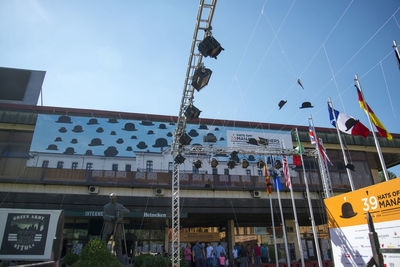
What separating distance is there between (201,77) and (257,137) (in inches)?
597

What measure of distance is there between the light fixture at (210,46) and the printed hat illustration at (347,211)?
19.0ft

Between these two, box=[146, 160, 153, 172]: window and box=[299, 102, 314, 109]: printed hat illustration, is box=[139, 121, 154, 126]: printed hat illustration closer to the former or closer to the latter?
box=[146, 160, 153, 172]: window

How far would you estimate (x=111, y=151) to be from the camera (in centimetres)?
2173

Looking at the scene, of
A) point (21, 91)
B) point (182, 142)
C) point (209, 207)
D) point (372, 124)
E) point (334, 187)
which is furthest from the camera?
point (21, 91)

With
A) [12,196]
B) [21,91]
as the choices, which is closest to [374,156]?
[12,196]

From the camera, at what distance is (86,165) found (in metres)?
20.8

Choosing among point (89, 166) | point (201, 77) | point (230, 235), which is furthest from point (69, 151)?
point (201, 77)

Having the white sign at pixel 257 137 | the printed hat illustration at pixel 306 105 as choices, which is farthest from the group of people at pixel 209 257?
the white sign at pixel 257 137

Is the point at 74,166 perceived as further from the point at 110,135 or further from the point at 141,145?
the point at 141,145

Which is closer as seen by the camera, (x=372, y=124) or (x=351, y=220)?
(x=351, y=220)

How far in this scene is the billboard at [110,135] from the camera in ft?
69.1

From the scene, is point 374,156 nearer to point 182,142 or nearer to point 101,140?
point 182,142

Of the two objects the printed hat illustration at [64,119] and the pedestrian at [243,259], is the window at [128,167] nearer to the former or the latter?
the printed hat illustration at [64,119]

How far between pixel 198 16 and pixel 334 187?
1879cm
